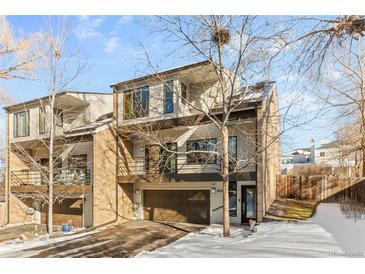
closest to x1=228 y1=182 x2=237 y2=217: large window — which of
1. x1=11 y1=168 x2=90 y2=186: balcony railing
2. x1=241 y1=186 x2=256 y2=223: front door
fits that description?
x1=241 y1=186 x2=256 y2=223: front door

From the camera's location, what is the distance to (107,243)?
815 centimetres

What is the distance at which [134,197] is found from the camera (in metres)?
12.2

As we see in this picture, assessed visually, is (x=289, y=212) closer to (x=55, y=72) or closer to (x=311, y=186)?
(x=311, y=186)

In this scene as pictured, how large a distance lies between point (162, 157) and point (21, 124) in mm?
8821

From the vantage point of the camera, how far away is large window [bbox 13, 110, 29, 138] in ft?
46.2

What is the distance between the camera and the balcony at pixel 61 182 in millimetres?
11062

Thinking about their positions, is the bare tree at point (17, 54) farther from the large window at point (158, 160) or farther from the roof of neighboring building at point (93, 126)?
the large window at point (158, 160)

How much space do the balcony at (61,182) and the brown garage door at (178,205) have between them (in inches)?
110

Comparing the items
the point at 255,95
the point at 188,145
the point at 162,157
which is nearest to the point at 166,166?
the point at 162,157

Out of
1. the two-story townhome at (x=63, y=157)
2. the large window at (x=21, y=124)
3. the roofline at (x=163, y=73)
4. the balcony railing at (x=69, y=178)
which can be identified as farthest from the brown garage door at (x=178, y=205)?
the large window at (x=21, y=124)

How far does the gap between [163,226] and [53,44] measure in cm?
799


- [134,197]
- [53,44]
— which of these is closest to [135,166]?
[134,197]
